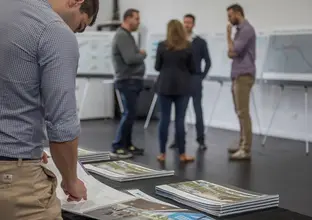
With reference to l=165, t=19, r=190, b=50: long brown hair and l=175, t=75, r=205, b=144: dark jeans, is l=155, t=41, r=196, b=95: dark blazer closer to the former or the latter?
l=165, t=19, r=190, b=50: long brown hair

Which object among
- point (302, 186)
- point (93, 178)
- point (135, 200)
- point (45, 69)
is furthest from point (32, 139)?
point (302, 186)

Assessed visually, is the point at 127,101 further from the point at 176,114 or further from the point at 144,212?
the point at 144,212

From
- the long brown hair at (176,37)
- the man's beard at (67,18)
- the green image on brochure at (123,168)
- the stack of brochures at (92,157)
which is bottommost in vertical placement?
the stack of brochures at (92,157)

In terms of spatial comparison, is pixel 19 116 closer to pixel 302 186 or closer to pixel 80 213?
pixel 80 213

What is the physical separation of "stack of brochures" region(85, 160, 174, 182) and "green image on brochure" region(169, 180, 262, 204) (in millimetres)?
177

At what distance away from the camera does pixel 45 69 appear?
1192 millimetres

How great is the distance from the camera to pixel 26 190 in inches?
47.3

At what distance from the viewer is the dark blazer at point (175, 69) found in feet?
15.2

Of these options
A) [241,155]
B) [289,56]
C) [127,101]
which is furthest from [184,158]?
[289,56]

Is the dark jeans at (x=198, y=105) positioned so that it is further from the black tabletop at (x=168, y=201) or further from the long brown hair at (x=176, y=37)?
the black tabletop at (x=168, y=201)

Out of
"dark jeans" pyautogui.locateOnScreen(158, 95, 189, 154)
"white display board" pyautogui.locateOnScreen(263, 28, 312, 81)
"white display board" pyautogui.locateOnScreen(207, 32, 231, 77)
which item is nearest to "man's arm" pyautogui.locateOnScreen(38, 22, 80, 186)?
"dark jeans" pyautogui.locateOnScreen(158, 95, 189, 154)

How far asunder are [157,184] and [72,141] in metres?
0.63

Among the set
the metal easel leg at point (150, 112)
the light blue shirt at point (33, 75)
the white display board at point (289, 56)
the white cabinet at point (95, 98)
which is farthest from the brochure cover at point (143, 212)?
the white cabinet at point (95, 98)

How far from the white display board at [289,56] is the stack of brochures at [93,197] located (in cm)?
453
